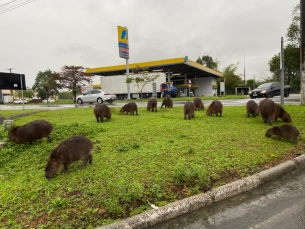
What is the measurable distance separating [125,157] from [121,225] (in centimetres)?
178

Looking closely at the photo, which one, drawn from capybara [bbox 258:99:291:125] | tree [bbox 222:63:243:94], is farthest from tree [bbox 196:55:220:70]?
capybara [bbox 258:99:291:125]

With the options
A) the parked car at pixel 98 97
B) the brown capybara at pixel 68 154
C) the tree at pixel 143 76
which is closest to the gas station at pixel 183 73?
the tree at pixel 143 76

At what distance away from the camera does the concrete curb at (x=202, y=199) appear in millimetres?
2213

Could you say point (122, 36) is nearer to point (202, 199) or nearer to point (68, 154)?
point (68, 154)

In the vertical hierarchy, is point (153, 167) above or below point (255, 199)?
above

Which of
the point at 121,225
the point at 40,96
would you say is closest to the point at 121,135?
the point at 121,225

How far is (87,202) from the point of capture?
2.49 m

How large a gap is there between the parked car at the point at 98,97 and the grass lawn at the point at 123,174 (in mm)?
16958

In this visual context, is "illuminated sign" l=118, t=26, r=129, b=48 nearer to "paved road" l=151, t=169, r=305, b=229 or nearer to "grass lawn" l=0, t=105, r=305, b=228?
"grass lawn" l=0, t=105, r=305, b=228

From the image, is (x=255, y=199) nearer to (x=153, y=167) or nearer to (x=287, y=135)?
(x=153, y=167)

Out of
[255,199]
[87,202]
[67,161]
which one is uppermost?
[67,161]

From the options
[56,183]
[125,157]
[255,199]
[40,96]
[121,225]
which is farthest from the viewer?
[40,96]

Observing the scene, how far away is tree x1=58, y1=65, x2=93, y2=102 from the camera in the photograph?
105 ft

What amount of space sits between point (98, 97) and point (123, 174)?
20.0 metres
